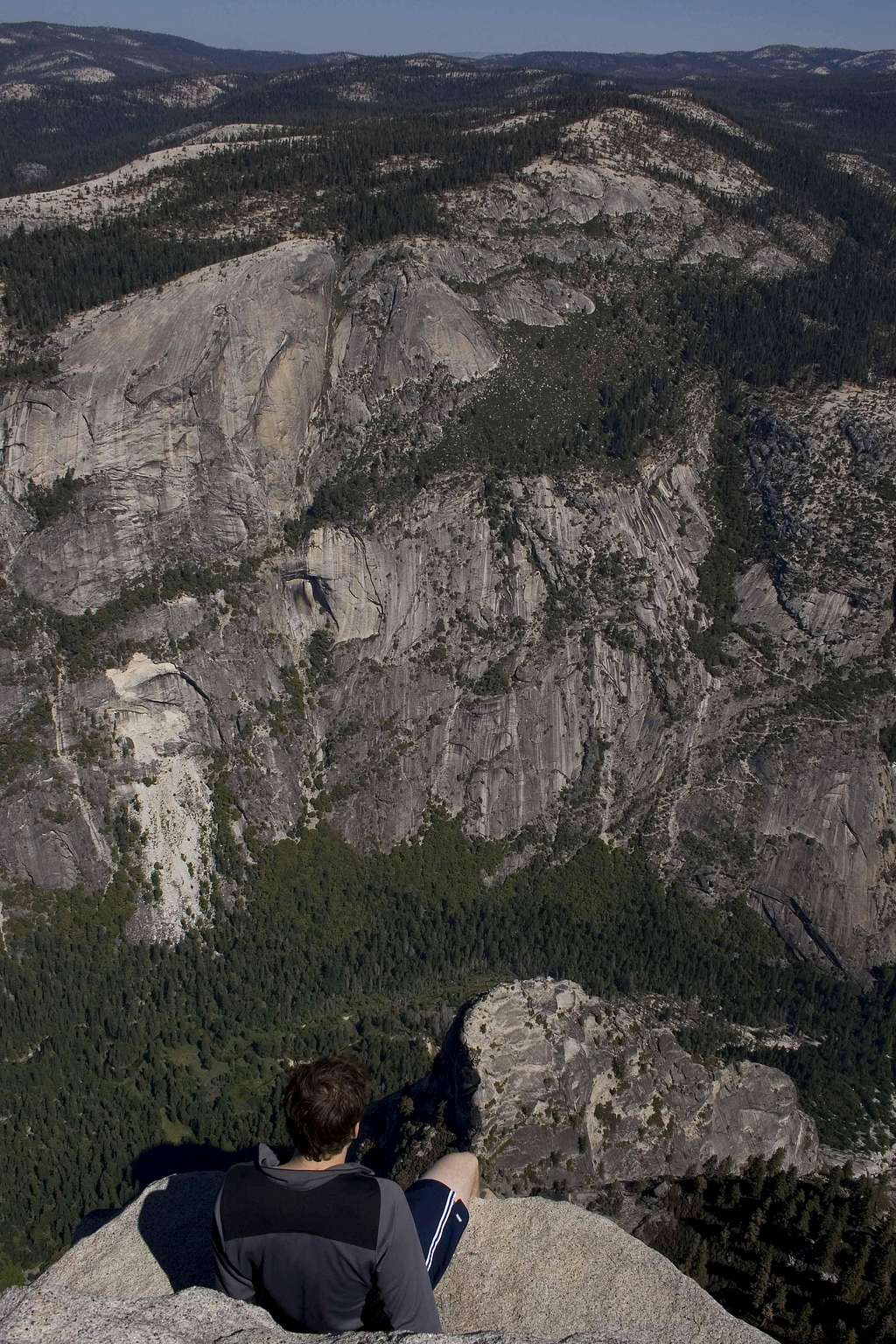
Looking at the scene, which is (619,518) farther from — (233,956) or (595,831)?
(233,956)

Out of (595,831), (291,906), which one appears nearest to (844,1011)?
(595,831)

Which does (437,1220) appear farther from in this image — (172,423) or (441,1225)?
(172,423)

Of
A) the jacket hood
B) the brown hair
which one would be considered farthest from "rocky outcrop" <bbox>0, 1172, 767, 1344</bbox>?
the brown hair

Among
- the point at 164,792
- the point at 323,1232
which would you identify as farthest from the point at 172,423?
the point at 323,1232

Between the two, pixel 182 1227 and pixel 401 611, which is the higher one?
pixel 182 1227

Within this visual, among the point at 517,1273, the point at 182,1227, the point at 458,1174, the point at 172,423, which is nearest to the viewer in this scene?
the point at 458,1174

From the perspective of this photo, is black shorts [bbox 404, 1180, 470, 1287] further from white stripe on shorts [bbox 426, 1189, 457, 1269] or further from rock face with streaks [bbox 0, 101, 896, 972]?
rock face with streaks [bbox 0, 101, 896, 972]
